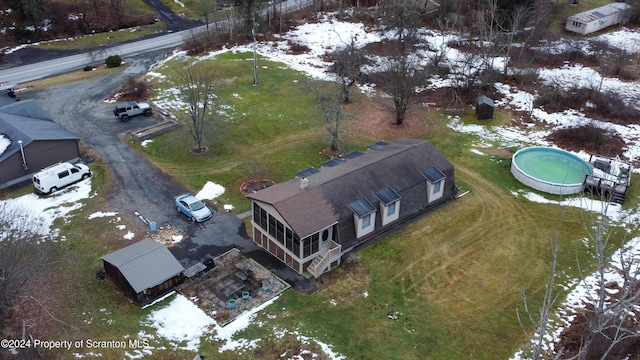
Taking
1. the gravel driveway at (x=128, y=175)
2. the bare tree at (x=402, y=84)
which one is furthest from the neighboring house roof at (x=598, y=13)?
the gravel driveway at (x=128, y=175)

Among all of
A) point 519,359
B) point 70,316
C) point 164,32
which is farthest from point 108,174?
point 164,32

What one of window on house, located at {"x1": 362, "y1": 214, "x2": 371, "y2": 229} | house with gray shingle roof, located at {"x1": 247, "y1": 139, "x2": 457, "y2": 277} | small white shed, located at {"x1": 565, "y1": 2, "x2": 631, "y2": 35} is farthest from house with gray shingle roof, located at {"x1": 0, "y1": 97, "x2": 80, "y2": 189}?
small white shed, located at {"x1": 565, "y1": 2, "x2": 631, "y2": 35}

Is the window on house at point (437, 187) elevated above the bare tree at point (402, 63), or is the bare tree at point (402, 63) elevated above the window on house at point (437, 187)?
the bare tree at point (402, 63)

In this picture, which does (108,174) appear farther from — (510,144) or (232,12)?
(232,12)

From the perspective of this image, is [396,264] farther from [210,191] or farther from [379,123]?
[379,123]

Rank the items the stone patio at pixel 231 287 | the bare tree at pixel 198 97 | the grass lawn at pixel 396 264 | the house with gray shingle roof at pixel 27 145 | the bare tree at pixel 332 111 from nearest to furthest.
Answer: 1. the grass lawn at pixel 396 264
2. the stone patio at pixel 231 287
3. the house with gray shingle roof at pixel 27 145
4. the bare tree at pixel 198 97
5. the bare tree at pixel 332 111

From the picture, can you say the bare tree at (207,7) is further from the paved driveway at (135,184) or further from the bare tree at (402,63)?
the bare tree at (402,63)
